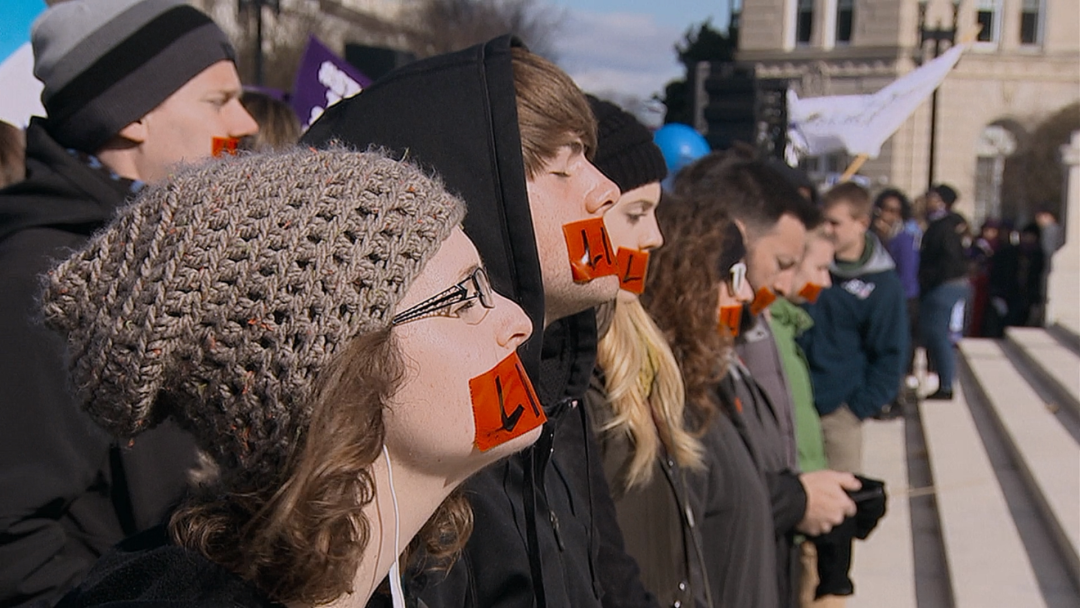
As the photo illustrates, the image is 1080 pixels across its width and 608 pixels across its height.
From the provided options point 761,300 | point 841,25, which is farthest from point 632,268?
point 841,25

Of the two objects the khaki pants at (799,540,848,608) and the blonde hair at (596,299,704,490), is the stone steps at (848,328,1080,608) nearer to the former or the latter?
the khaki pants at (799,540,848,608)

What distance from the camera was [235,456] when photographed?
1375 millimetres

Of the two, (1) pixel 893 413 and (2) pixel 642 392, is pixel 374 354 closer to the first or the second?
(2) pixel 642 392

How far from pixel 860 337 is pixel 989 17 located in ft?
122

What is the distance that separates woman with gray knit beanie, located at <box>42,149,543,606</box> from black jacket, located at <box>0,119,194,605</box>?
657 millimetres

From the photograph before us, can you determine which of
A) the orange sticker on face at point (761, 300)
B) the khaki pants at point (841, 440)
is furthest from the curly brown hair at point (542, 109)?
the khaki pants at point (841, 440)

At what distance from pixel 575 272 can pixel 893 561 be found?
5.14 meters

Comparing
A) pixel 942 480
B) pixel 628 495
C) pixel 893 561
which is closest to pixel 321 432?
pixel 628 495

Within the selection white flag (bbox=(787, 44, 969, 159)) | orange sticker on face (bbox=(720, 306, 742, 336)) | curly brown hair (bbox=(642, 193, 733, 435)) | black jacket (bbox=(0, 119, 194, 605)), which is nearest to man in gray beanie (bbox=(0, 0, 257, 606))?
black jacket (bbox=(0, 119, 194, 605))

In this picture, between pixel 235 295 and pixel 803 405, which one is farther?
pixel 803 405

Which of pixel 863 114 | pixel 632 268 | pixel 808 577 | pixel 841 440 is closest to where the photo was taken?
pixel 632 268

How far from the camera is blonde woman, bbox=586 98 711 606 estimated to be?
8.89ft

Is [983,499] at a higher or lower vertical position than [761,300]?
lower

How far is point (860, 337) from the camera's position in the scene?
650 cm
